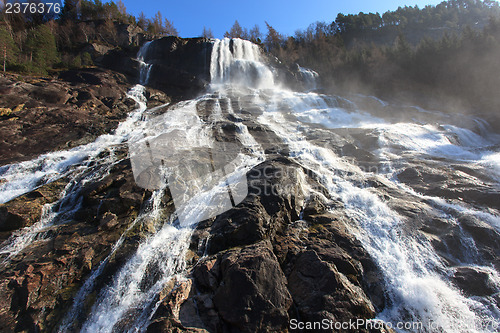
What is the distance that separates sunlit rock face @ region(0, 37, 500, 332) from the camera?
191 inches

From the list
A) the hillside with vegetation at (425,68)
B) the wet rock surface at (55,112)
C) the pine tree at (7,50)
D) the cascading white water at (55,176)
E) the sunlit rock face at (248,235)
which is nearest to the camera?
the sunlit rock face at (248,235)

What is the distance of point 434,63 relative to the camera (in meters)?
28.1

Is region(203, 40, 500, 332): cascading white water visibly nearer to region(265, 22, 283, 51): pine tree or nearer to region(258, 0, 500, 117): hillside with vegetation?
region(258, 0, 500, 117): hillside with vegetation

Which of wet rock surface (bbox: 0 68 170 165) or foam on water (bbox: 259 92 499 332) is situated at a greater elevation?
wet rock surface (bbox: 0 68 170 165)

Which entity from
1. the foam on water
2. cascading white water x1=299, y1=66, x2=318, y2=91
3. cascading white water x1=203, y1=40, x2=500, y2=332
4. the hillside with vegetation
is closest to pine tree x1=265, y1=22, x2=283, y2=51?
the hillside with vegetation

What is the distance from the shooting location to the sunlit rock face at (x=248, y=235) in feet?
16.0

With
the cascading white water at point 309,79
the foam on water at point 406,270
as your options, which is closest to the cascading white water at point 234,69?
the cascading white water at point 309,79

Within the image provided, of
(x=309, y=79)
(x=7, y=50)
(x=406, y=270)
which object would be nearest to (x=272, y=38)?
(x=309, y=79)

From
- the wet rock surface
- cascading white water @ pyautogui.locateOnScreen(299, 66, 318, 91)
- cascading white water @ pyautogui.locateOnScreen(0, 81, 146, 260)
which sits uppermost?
cascading white water @ pyautogui.locateOnScreen(299, 66, 318, 91)

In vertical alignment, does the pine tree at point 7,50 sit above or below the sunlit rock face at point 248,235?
above

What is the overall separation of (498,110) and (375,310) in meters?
25.6

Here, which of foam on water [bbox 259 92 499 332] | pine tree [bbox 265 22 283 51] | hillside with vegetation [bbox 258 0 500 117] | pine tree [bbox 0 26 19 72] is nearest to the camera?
foam on water [bbox 259 92 499 332]

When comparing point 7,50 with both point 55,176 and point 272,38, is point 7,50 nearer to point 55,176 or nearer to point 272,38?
point 55,176

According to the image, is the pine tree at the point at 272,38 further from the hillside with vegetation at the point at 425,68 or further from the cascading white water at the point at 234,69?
the cascading white water at the point at 234,69
